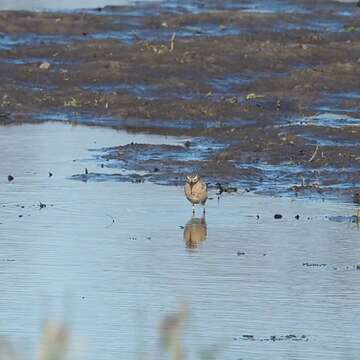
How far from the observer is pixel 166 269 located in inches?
410

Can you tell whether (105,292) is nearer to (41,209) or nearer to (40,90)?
(41,209)

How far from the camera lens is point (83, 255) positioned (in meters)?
10.8

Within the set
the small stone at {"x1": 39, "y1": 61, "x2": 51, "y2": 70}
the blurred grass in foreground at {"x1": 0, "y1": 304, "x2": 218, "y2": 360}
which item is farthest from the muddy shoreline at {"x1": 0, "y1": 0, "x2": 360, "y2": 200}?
the blurred grass in foreground at {"x1": 0, "y1": 304, "x2": 218, "y2": 360}

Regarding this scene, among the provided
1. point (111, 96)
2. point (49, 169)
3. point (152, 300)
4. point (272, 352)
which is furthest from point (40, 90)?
point (272, 352)

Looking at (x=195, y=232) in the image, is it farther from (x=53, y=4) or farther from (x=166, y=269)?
(x=53, y=4)

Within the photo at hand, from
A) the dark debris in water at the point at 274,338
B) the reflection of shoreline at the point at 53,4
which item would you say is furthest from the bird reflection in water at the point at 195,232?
the reflection of shoreline at the point at 53,4

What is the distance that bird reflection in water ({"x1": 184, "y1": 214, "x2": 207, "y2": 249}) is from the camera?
11.5 m

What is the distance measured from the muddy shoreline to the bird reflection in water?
177 cm

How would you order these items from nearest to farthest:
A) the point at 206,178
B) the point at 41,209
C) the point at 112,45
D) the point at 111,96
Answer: the point at 41,209
the point at 206,178
the point at 111,96
the point at 112,45

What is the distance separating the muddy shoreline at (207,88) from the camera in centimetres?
1545

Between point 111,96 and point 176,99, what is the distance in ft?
3.16

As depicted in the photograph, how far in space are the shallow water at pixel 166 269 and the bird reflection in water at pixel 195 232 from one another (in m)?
0.06

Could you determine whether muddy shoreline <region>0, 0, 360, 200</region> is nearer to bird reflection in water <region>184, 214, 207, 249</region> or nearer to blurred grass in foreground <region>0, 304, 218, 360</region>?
bird reflection in water <region>184, 214, 207, 249</region>

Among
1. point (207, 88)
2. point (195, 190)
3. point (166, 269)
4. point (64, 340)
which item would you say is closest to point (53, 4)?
point (207, 88)
